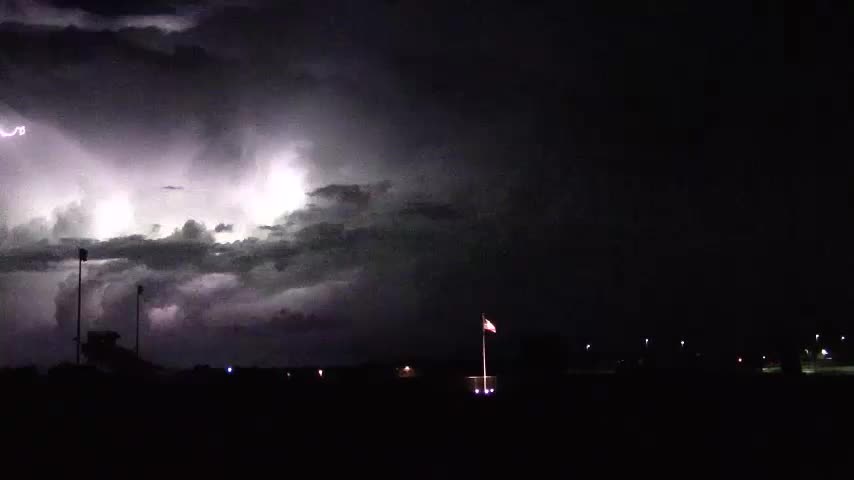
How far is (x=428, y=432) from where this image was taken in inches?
1117

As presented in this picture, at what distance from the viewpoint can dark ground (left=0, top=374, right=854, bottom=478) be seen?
20.9 metres

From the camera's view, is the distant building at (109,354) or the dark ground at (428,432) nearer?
the dark ground at (428,432)

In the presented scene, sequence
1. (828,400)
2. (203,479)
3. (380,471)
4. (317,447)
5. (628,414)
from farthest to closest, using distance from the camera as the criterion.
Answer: (828,400)
(628,414)
(317,447)
(380,471)
(203,479)

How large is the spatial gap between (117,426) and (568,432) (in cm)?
1561

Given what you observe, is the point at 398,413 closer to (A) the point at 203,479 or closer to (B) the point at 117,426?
(B) the point at 117,426

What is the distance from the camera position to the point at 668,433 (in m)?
27.0

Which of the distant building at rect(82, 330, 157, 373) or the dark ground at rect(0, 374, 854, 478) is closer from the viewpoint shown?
the dark ground at rect(0, 374, 854, 478)

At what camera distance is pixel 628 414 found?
33531 mm

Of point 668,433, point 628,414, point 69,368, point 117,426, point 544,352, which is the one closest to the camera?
point 668,433

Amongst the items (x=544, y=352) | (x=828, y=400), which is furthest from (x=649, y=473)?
(x=544, y=352)

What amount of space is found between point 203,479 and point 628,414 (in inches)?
769

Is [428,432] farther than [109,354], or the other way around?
[109,354]

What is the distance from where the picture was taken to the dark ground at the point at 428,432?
20891 millimetres

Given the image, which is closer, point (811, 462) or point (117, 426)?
point (811, 462)
